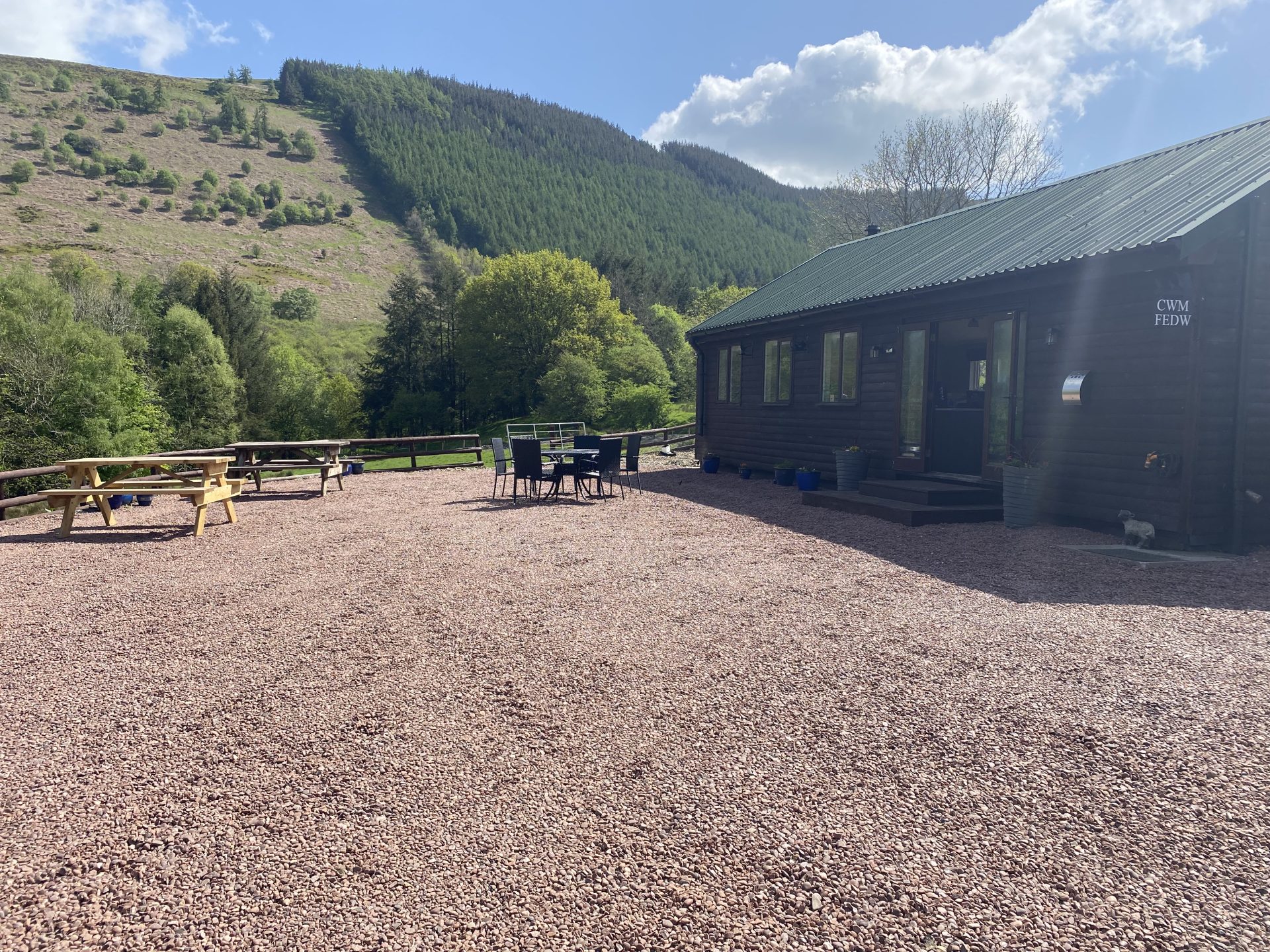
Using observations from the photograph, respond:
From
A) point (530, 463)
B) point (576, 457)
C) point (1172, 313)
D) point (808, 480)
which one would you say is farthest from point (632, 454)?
point (1172, 313)

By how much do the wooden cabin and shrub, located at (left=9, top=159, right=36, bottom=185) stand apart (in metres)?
84.3

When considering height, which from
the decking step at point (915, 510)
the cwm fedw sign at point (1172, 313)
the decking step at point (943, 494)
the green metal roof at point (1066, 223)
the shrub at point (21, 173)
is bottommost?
the decking step at point (915, 510)

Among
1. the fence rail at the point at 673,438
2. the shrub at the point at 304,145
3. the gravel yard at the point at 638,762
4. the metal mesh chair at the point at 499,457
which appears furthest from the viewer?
the shrub at the point at 304,145

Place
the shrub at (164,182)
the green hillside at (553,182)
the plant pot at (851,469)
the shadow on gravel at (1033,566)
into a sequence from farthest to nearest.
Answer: the green hillside at (553,182) < the shrub at (164,182) < the plant pot at (851,469) < the shadow on gravel at (1033,566)

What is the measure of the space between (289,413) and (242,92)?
11321 cm

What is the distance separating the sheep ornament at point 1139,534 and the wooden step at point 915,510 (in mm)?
1538

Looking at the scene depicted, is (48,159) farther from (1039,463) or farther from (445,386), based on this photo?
(1039,463)

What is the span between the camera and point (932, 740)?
3031mm

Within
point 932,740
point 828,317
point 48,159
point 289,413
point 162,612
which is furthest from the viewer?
point 48,159

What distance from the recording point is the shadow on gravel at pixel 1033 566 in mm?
5285

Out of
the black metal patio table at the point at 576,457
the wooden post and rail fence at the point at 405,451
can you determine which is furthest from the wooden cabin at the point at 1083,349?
the wooden post and rail fence at the point at 405,451

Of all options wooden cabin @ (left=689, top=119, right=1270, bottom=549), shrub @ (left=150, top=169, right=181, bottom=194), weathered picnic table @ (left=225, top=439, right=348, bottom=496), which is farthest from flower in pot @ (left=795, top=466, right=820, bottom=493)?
shrub @ (left=150, top=169, right=181, bottom=194)

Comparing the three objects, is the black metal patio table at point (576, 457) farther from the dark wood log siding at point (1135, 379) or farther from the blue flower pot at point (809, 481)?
the dark wood log siding at point (1135, 379)

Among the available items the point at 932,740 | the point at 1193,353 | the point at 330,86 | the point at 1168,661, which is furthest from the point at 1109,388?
the point at 330,86
